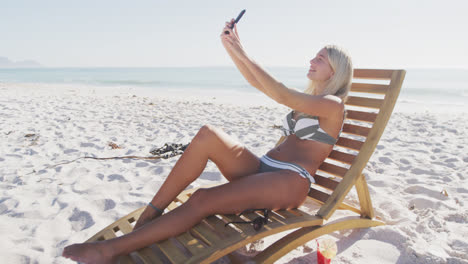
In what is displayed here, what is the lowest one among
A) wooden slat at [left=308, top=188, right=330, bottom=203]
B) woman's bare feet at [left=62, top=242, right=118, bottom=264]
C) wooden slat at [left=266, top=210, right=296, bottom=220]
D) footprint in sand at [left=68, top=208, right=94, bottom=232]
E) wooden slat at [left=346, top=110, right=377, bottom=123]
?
footprint in sand at [left=68, top=208, right=94, bottom=232]

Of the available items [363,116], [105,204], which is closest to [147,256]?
Answer: [105,204]

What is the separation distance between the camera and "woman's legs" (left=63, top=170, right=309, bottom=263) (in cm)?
182

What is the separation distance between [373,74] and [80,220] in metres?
2.61

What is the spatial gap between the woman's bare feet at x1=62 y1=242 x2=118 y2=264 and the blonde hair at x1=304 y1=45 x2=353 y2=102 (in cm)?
169

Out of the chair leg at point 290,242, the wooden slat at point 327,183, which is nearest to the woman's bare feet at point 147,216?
the chair leg at point 290,242

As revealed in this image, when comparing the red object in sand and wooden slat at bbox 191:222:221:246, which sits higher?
wooden slat at bbox 191:222:221:246

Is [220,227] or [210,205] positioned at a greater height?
[210,205]

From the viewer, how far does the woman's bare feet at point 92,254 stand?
1786 mm

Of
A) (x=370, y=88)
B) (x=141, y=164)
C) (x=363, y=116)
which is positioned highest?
(x=370, y=88)

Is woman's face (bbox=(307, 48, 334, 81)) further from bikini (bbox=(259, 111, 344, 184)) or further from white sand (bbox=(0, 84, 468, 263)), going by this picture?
white sand (bbox=(0, 84, 468, 263))

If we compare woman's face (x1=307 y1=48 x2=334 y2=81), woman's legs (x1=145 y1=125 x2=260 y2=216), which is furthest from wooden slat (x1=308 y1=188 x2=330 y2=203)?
woman's face (x1=307 y1=48 x2=334 y2=81)

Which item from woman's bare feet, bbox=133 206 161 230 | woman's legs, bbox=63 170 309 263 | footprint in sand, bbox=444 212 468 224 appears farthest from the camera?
footprint in sand, bbox=444 212 468 224

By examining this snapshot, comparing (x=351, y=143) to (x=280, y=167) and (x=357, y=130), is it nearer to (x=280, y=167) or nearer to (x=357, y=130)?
(x=357, y=130)

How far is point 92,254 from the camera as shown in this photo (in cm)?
180
